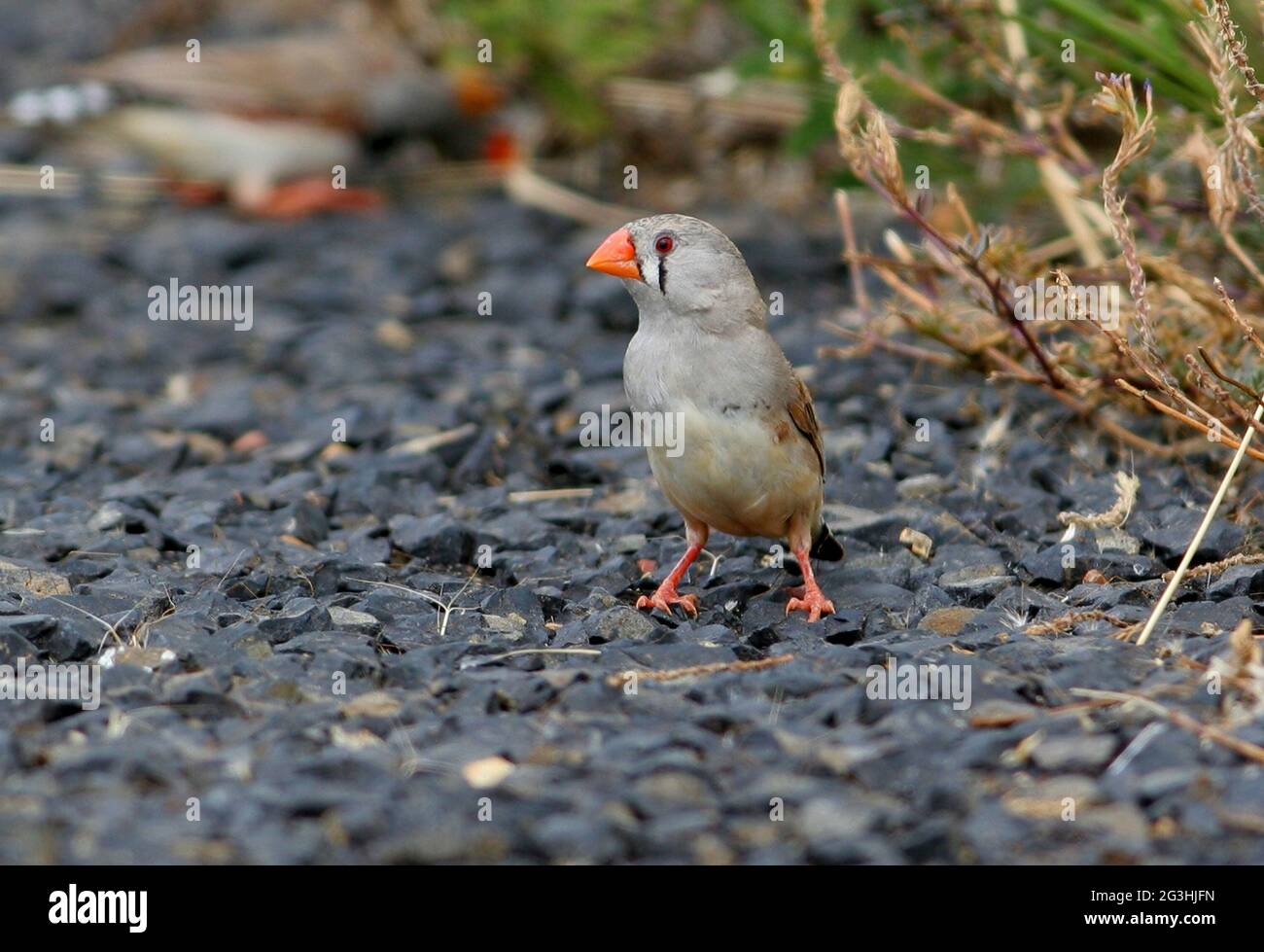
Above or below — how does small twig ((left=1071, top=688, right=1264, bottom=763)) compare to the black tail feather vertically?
below

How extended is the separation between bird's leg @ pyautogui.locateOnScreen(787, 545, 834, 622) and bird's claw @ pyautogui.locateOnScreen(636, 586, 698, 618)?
0.87 ft

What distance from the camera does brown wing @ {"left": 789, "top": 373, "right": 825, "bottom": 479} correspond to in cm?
457

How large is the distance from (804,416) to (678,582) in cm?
61

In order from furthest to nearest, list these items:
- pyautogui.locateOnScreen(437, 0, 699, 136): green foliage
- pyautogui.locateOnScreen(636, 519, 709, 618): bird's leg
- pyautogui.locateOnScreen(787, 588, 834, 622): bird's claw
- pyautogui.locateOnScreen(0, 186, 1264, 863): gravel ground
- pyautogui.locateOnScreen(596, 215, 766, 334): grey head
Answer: pyautogui.locateOnScreen(437, 0, 699, 136): green foliage
pyautogui.locateOnScreen(596, 215, 766, 334): grey head
pyautogui.locateOnScreen(636, 519, 709, 618): bird's leg
pyautogui.locateOnScreen(787, 588, 834, 622): bird's claw
pyautogui.locateOnScreen(0, 186, 1264, 863): gravel ground

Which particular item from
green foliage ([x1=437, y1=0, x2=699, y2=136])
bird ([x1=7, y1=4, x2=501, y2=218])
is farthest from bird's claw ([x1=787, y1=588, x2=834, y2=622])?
bird ([x1=7, y1=4, x2=501, y2=218])

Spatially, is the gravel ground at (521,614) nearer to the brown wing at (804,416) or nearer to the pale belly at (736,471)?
the pale belly at (736,471)

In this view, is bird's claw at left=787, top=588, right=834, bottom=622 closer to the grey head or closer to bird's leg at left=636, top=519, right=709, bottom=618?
bird's leg at left=636, top=519, right=709, bottom=618

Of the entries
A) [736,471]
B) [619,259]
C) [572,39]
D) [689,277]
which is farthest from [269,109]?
[736,471]

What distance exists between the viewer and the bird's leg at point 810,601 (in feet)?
14.1

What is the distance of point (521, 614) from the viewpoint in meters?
4.29

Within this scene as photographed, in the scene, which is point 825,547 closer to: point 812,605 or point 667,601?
point 812,605

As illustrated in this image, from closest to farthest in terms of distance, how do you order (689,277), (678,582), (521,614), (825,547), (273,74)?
(521,614) < (689,277) < (678,582) < (825,547) < (273,74)
